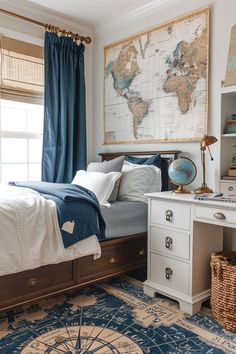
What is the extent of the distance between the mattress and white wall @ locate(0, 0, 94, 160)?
4.73ft

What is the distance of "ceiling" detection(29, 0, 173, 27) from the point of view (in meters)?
3.17

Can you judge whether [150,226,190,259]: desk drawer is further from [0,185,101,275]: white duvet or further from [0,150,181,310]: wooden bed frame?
[0,185,101,275]: white duvet

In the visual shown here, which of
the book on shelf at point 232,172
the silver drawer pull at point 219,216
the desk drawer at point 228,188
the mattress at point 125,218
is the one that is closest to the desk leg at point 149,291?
the mattress at point 125,218

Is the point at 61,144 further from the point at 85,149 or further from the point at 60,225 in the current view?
the point at 60,225

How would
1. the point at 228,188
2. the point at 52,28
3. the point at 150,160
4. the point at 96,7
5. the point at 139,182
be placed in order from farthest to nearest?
the point at 52,28 < the point at 96,7 < the point at 150,160 < the point at 139,182 < the point at 228,188

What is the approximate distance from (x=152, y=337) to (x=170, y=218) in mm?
805

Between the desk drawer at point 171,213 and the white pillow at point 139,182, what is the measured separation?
405 mm

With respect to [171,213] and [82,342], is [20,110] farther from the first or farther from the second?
[82,342]

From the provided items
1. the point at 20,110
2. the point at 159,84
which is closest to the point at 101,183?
the point at 159,84

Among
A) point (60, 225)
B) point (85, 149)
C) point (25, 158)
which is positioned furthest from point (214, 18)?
point (25, 158)

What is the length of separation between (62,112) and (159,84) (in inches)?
44.3

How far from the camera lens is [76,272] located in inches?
91.7

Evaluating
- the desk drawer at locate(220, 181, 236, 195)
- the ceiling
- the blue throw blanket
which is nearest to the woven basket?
the desk drawer at locate(220, 181, 236, 195)

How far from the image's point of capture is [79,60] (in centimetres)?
369
